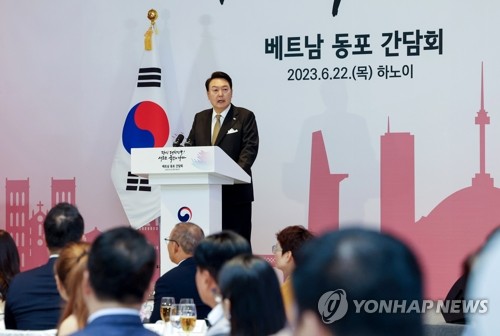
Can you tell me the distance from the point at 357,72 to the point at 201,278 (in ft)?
15.4

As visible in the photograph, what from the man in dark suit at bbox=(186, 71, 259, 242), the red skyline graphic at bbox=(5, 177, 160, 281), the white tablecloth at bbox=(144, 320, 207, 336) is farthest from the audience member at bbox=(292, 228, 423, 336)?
the red skyline graphic at bbox=(5, 177, 160, 281)

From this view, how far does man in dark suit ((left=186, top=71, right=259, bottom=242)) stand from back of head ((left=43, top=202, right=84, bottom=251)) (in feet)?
6.72

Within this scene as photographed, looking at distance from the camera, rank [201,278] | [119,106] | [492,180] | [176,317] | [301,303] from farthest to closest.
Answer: [119,106] < [492,180] < [176,317] < [201,278] < [301,303]

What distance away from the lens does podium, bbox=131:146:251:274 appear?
5.07 meters

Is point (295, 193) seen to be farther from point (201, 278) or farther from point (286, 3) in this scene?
point (201, 278)

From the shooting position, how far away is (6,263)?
169 inches

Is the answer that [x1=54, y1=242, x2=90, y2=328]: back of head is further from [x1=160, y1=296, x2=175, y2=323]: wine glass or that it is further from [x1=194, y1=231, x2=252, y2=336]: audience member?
[x1=160, y1=296, x2=175, y2=323]: wine glass

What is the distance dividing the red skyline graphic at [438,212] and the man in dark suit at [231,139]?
1496mm

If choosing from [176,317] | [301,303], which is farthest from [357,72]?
[301,303]

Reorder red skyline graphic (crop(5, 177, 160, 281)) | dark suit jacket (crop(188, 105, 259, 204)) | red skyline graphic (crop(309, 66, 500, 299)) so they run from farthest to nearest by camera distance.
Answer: red skyline graphic (crop(5, 177, 160, 281)), red skyline graphic (crop(309, 66, 500, 299)), dark suit jacket (crop(188, 105, 259, 204))

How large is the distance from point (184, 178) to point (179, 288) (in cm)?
128

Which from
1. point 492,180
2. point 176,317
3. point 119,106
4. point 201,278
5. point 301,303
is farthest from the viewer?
point 119,106

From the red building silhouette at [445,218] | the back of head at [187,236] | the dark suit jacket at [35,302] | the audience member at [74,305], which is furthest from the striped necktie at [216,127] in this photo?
the audience member at [74,305]

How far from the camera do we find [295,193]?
23.7ft
